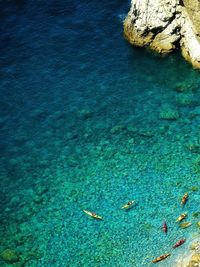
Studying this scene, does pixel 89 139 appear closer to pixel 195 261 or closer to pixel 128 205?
pixel 128 205

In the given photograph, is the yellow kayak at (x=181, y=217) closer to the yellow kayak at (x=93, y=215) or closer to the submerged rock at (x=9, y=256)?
the yellow kayak at (x=93, y=215)

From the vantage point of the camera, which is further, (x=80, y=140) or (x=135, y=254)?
(x=80, y=140)

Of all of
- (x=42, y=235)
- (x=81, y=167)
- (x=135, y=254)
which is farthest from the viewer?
(x=81, y=167)

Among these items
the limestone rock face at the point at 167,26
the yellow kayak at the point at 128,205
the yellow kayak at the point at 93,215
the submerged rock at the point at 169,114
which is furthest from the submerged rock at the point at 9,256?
the limestone rock face at the point at 167,26

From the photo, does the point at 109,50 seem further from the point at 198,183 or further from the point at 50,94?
the point at 198,183

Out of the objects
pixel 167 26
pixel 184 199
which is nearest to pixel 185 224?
pixel 184 199

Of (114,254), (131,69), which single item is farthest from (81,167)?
(131,69)
